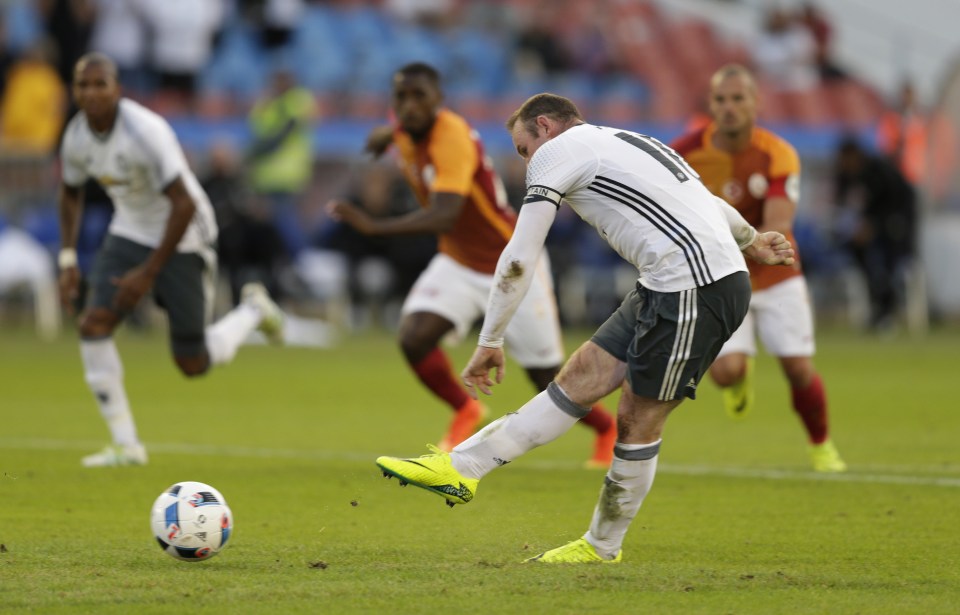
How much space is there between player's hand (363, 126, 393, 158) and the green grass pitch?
2.08m

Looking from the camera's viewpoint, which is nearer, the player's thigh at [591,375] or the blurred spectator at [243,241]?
the player's thigh at [591,375]

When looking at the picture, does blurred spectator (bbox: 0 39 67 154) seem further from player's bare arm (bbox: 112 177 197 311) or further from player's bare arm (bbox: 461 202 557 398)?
player's bare arm (bbox: 461 202 557 398)

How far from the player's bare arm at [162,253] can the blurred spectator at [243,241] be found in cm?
1251

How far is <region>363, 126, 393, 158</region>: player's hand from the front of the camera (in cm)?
1076

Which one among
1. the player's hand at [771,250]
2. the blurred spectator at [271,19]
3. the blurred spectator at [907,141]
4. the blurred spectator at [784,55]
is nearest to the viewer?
the player's hand at [771,250]

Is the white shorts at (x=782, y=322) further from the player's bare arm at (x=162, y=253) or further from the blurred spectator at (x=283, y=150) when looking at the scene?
the blurred spectator at (x=283, y=150)

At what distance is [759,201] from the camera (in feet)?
32.9

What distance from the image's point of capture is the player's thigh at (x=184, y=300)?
Result: 34.3 feet

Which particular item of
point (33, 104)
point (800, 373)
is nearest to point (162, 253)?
point (800, 373)

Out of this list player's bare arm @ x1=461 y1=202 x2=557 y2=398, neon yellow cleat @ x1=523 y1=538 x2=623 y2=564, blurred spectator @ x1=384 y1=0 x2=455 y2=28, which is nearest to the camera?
player's bare arm @ x1=461 y1=202 x2=557 y2=398

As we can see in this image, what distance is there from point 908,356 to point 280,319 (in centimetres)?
1018

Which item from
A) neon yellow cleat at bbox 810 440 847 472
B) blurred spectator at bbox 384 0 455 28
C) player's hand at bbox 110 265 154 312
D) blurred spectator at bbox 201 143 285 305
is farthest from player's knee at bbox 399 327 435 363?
blurred spectator at bbox 384 0 455 28

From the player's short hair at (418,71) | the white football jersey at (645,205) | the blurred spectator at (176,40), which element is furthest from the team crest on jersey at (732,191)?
the blurred spectator at (176,40)

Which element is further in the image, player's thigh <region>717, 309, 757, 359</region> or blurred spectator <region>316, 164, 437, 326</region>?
blurred spectator <region>316, 164, 437, 326</region>
